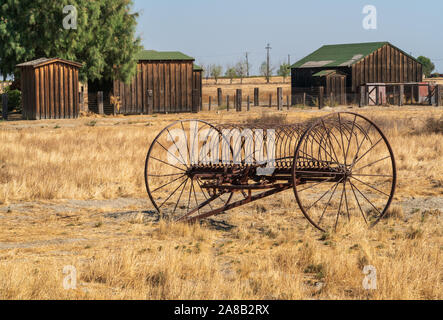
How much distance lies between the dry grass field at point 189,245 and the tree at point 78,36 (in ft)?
65.0

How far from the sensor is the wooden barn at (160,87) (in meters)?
41.9

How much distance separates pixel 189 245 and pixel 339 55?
1975 inches

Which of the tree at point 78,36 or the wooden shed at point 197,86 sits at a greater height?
the tree at point 78,36

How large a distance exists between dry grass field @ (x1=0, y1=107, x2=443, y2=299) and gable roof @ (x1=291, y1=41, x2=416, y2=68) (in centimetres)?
3859

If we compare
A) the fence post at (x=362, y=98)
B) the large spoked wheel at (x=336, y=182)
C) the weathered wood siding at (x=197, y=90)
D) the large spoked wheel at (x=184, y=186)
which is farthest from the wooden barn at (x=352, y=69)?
the large spoked wheel at (x=336, y=182)

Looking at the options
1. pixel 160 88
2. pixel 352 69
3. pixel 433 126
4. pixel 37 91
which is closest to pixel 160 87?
pixel 160 88

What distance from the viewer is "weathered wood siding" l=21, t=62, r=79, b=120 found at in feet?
111

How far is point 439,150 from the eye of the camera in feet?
67.3

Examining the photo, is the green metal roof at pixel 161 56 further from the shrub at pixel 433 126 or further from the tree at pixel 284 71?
the tree at pixel 284 71

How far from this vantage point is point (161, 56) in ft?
142

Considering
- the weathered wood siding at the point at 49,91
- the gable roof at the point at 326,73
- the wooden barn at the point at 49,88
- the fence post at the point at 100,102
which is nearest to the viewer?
the wooden barn at the point at 49,88

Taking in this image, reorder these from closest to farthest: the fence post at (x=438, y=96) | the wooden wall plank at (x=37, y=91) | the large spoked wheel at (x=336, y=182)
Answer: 1. the large spoked wheel at (x=336, y=182)
2. the wooden wall plank at (x=37, y=91)
3. the fence post at (x=438, y=96)

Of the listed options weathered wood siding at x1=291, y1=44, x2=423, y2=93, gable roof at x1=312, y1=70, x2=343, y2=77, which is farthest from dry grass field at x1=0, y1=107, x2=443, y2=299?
weathered wood siding at x1=291, y1=44, x2=423, y2=93
